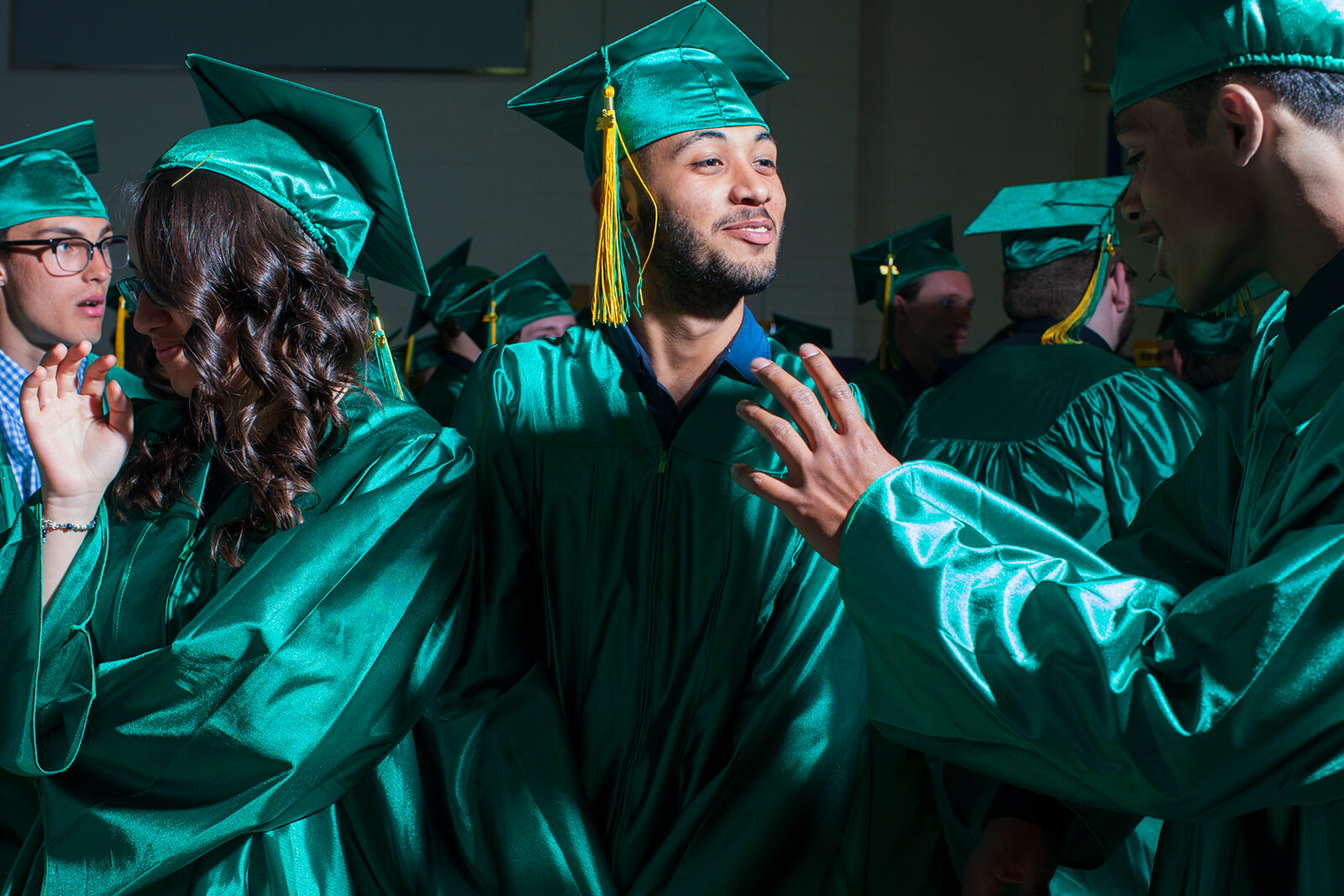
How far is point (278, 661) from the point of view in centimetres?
127

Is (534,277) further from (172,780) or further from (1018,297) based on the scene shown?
(172,780)

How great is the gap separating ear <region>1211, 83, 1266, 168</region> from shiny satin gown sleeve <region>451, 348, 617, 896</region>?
97 centimetres

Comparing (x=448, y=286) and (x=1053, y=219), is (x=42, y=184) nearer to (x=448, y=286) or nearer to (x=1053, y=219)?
(x=1053, y=219)

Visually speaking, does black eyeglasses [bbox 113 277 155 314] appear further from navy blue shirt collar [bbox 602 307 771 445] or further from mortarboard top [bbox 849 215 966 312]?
mortarboard top [bbox 849 215 966 312]

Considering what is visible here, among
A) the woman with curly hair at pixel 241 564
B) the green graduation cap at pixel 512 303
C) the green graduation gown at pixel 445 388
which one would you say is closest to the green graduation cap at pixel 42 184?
the woman with curly hair at pixel 241 564

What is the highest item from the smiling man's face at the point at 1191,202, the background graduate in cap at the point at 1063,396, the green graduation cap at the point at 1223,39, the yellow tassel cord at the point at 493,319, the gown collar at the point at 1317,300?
the green graduation cap at the point at 1223,39

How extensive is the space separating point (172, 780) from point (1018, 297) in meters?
2.43

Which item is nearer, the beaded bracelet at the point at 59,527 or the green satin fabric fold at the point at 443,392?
the beaded bracelet at the point at 59,527

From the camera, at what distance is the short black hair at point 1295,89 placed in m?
1.01

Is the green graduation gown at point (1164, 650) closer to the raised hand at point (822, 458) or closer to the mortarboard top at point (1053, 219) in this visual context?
the raised hand at point (822, 458)

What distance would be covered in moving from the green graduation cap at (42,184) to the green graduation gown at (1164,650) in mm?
2454

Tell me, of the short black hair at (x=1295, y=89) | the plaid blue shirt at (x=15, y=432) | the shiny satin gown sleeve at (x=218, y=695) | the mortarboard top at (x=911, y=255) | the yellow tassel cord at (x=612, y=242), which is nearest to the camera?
the short black hair at (x=1295, y=89)

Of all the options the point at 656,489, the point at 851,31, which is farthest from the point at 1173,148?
the point at 851,31

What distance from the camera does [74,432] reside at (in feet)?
4.69
